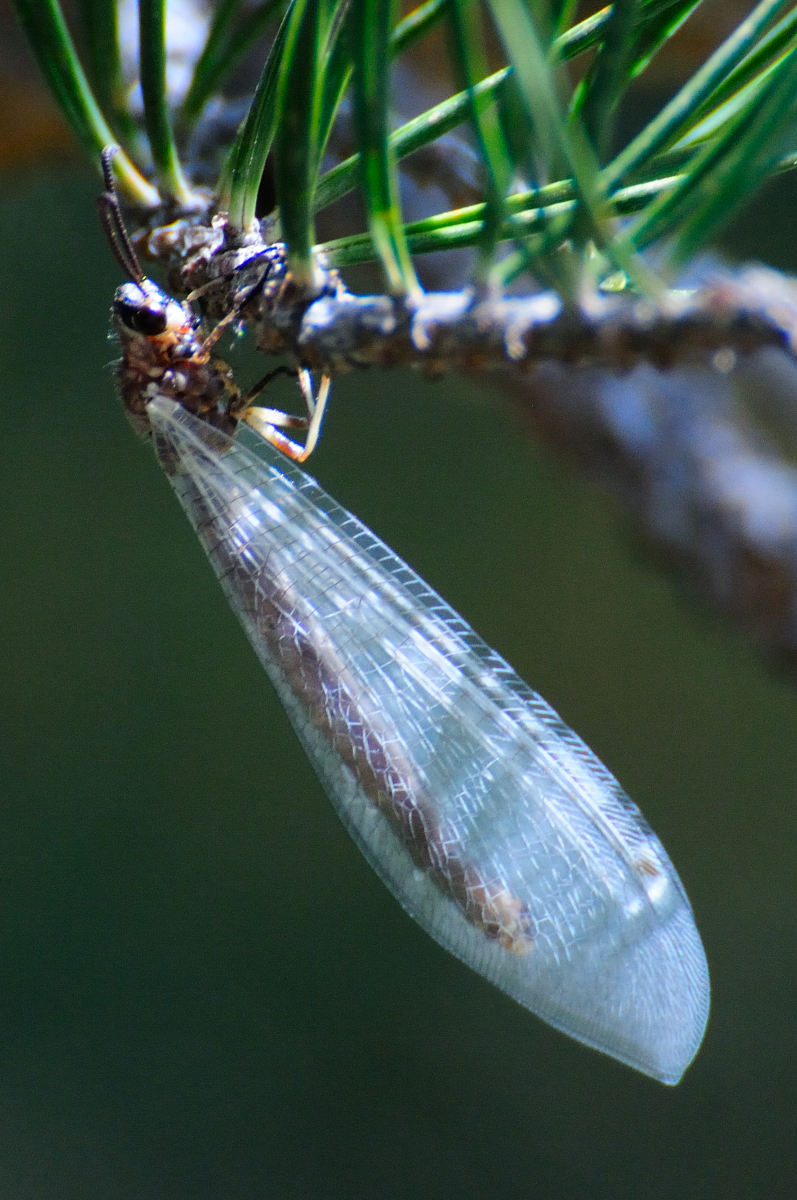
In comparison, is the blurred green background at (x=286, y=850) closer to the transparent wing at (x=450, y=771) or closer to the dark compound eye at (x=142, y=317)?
the transparent wing at (x=450, y=771)

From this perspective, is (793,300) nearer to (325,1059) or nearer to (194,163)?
(194,163)

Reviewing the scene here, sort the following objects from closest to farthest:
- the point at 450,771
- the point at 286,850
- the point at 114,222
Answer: the point at 114,222
the point at 450,771
the point at 286,850

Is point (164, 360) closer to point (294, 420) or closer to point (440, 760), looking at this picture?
point (294, 420)

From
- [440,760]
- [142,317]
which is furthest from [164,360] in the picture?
[440,760]

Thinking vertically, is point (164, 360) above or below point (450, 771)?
above

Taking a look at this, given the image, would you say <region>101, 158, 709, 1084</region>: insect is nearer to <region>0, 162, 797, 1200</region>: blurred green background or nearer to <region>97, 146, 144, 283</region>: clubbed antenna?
<region>97, 146, 144, 283</region>: clubbed antenna

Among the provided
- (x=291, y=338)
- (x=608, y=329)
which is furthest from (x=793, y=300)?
(x=291, y=338)

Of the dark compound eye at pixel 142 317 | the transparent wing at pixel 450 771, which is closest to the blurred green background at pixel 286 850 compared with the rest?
the transparent wing at pixel 450 771

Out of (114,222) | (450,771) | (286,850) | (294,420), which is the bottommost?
(286,850)
